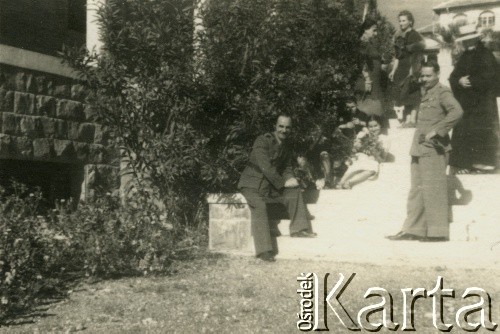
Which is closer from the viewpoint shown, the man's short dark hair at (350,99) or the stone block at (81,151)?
the stone block at (81,151)

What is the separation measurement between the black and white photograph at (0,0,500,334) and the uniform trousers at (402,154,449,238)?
2cm

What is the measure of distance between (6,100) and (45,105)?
1.85 ft

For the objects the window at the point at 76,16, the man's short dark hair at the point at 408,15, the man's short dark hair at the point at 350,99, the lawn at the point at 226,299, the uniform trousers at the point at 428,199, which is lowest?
the lawn at the point at 226,299

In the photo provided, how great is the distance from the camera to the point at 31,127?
784 centimetres

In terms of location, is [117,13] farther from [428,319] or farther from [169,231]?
[428,319]

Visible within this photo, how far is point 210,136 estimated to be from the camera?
7.69m

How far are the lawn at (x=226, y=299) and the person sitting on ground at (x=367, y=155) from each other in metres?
1.57

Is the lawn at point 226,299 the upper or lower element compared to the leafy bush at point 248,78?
lower

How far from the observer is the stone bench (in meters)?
7.43

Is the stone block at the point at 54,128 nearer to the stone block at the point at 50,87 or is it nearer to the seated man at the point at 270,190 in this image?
the stone block at the point at 50,87

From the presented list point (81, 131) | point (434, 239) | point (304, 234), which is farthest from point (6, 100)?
point (434, 239)

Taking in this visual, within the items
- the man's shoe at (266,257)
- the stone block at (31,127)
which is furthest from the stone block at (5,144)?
the man's shoe at (266,257)

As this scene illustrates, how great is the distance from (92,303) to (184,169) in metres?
2.26

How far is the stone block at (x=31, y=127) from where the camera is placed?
774cm
